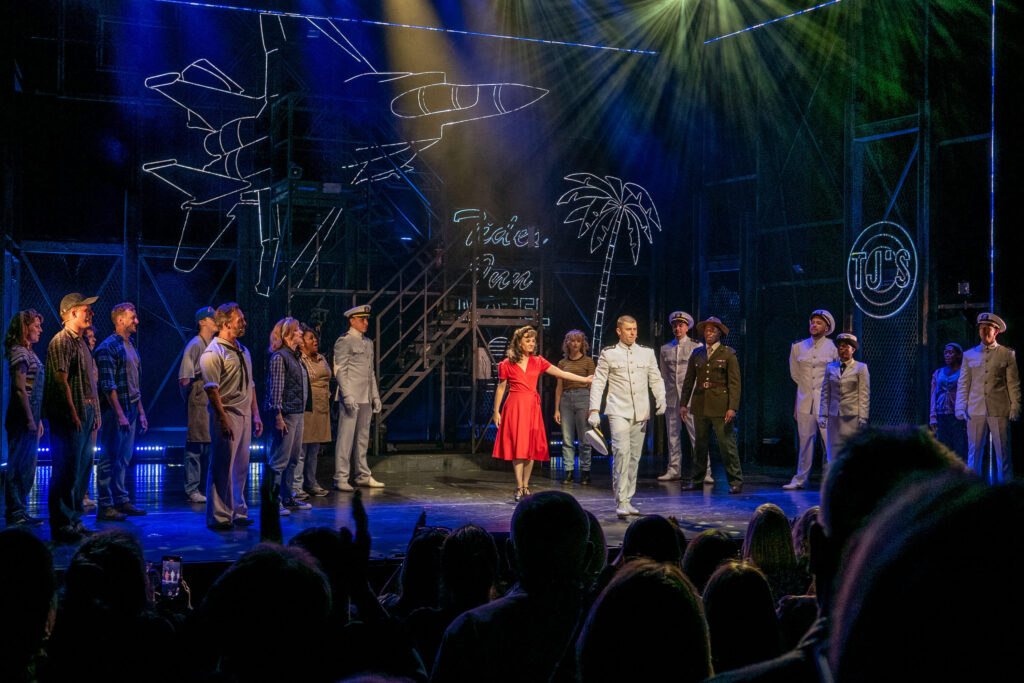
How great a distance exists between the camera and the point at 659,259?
51.2 feet

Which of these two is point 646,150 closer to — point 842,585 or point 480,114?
point 480,114

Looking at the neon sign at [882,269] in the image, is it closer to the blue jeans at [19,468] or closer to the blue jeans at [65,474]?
the blue jeans at [65,474]

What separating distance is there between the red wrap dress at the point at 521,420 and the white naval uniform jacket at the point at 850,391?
375 cm

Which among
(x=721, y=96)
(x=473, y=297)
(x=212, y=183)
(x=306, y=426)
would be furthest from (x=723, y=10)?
(x=306, y=426)

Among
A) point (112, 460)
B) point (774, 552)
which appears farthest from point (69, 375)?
point (774, 552)

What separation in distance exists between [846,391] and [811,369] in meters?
0.85

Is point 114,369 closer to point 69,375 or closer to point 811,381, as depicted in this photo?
point 69,375

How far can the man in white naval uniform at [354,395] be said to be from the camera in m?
10.8

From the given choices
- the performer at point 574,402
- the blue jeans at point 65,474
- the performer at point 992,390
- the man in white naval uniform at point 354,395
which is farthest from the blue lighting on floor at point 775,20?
the blue jeans at point 65,474

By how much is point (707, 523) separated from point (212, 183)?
9.60m

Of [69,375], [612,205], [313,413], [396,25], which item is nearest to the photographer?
[69,375]

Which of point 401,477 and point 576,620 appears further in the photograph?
point 401,477

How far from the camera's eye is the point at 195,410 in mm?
9484

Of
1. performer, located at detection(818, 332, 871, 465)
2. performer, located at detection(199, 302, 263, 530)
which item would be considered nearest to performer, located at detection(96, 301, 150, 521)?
performer, located at detection(199, 302, 263, 530)
